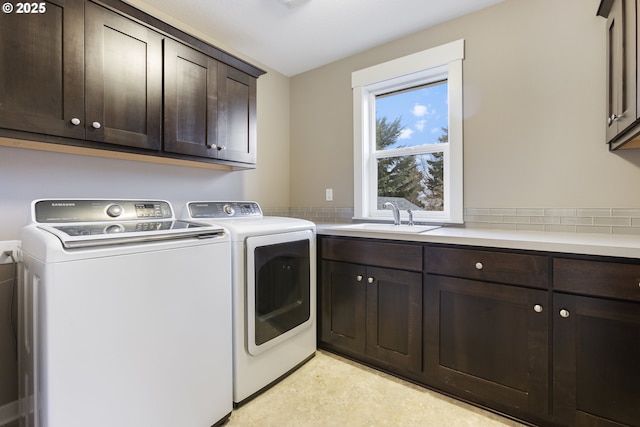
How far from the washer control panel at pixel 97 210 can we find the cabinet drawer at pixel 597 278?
2.07 m

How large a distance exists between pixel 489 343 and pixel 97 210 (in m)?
2.14

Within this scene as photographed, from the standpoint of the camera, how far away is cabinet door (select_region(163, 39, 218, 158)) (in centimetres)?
175

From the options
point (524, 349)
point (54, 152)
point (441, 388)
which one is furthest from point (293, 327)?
point (54, 152)

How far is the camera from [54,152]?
1622 mm

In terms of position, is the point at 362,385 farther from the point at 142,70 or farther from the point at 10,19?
the point at 10,19

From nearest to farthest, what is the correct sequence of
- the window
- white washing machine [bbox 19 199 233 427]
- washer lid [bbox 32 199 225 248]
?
white washing machine [bbox 19 199 233 427] → washer lid [bbox 32 199 225 248] → the window

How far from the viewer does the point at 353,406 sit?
5.34 ft

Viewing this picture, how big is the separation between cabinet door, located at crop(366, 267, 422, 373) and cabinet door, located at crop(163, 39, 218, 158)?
138cm

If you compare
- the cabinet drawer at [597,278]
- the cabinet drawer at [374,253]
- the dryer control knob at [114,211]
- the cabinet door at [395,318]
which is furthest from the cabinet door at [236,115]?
the cabinet drawer at [597,278]

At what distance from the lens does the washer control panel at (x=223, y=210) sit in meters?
1.99

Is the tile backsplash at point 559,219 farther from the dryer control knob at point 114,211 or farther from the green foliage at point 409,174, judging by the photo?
the dryer control knob at point 114,211

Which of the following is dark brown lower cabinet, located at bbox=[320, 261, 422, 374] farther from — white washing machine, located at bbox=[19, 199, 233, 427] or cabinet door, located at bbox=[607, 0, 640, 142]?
cabinet door, located at bbox=[607, 0, 640, 142]

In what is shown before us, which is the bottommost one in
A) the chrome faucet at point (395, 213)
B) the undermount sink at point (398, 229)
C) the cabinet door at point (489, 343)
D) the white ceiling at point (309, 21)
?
the cabinet door at point (489, 343)

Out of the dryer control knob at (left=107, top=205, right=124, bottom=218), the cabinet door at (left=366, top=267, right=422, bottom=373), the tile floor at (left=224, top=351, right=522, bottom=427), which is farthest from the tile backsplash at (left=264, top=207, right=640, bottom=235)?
the dryer control knob at (left=107, top=205, right=124, bottom=218)
